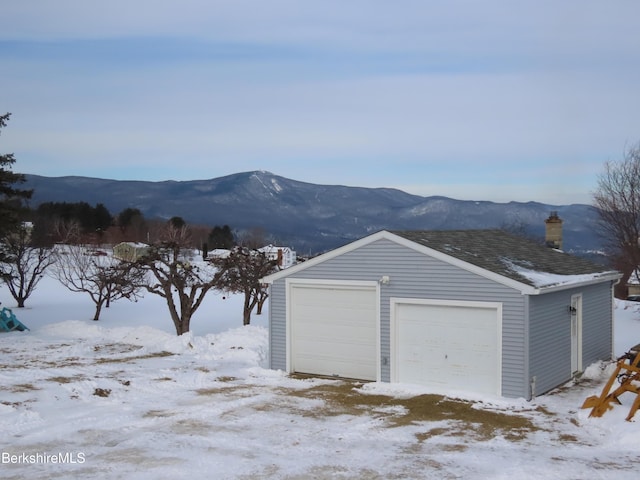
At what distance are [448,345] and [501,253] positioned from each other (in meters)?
3.19

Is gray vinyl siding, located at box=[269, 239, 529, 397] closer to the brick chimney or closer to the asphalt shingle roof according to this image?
the asphalt shingle roof

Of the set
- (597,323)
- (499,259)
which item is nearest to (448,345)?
(499,259)

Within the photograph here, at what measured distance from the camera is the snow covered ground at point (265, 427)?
8523 mm

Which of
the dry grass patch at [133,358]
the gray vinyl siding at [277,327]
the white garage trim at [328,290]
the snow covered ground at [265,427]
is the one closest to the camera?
the snow covered ground at [265,427]

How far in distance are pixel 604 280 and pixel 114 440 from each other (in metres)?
12.2

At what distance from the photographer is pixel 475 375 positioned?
12.9m

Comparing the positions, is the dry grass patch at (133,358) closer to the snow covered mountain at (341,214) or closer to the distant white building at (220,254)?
the distant white building at (220,254)

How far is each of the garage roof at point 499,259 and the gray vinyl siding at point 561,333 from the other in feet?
1.04

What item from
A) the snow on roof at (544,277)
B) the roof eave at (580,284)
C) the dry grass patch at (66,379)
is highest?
the snow on roof at (544,277)

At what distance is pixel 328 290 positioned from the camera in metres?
14.9

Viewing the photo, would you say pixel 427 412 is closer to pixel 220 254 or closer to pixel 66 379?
pixel 66 379

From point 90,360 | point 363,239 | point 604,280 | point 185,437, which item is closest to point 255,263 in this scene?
point 90,360

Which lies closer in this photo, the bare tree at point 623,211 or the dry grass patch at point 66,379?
the dry grass patch at point 66,379

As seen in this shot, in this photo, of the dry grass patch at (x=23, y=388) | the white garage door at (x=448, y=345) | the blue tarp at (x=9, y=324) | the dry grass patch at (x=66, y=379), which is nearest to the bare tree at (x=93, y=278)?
the blue tarp at (x=9, y=324)
